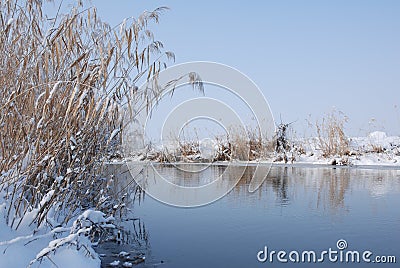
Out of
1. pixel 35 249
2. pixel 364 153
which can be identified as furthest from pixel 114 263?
pixel 364 153

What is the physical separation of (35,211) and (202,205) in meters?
2.00

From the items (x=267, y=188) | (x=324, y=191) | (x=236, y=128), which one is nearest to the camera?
(x=324, y=191)

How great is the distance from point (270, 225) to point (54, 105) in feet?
5.09

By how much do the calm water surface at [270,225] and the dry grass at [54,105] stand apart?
0.58 metres

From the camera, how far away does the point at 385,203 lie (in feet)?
11.5

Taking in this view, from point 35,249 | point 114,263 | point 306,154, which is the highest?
point 306,154

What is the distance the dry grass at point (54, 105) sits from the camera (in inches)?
67.6

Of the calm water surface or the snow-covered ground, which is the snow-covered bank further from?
the calm water surface

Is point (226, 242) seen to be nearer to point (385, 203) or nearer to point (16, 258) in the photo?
point (16, 258)

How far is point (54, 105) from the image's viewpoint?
6.17 ft

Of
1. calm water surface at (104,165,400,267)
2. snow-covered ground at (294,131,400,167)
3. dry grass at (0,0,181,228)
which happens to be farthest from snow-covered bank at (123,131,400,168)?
dry grass at (0,0,181,228)

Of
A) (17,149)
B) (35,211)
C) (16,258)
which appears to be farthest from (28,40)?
(16,258)

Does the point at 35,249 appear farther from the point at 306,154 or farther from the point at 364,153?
the point at 306,154

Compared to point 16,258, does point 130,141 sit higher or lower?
higher
